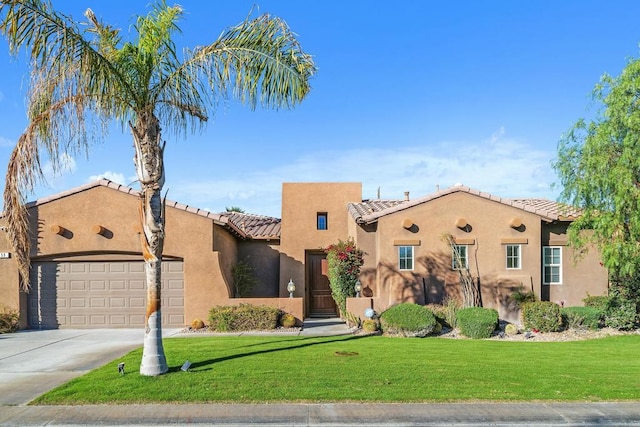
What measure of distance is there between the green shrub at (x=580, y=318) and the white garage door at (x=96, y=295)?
1193cm

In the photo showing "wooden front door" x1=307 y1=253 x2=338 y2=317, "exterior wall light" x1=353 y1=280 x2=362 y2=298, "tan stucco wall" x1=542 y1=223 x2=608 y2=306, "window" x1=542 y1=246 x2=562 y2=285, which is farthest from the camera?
"wooden front door" x1=307 y1=253 x2=338 y2=317

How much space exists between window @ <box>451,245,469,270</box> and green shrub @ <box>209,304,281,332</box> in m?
6.24

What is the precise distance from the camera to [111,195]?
1526cm

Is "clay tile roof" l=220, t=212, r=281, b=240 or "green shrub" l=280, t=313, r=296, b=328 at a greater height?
"clay tile roof" l=220, t=212, r=281, b=240

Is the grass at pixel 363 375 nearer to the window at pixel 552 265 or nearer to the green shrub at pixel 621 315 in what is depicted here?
the green shrub at pixel 621 315

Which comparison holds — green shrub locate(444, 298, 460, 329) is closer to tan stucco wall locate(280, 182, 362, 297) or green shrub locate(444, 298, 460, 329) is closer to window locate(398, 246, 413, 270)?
window locate(398, 246, 413, 270)

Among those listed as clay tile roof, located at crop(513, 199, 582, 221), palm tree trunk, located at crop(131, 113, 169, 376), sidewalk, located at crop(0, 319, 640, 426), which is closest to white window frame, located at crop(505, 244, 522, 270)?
clay tile roof, located at crop(513, 199, 582, 221)

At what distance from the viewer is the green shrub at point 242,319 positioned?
46.6 ft

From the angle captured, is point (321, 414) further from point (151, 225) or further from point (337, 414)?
point (151, 225)

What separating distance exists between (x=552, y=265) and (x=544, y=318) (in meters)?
3.23

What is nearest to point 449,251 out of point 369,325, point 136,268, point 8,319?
point 369,325

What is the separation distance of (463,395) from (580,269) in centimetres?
1168

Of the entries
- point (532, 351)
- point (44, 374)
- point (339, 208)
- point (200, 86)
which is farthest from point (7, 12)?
point (339, 208)

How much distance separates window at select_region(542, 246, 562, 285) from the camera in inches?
652
